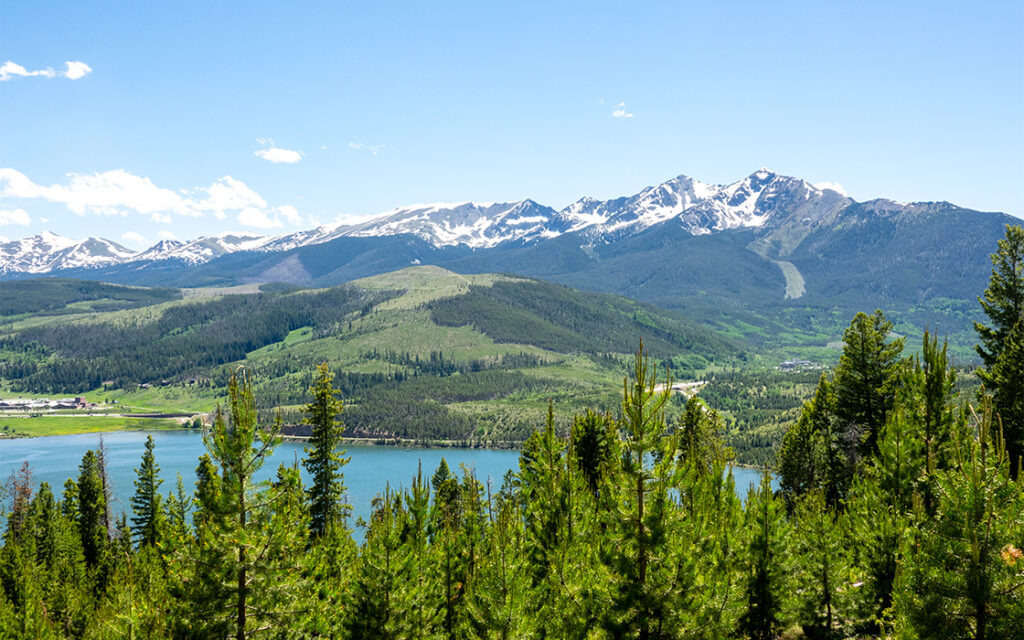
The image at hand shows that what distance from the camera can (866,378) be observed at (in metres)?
49.5

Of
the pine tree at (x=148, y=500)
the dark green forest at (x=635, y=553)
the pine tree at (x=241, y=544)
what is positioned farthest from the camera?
the pine tree at (x=148, y=500)

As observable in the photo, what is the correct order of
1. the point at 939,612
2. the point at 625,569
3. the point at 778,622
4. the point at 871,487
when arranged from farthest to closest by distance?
the point at 871,487
the point at 778,622
the point at 625,569
the point at 939,612

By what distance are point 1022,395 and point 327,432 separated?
155 ft

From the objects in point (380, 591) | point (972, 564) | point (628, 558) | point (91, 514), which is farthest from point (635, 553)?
point (91, 514)

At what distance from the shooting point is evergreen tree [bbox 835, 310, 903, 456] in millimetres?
48594

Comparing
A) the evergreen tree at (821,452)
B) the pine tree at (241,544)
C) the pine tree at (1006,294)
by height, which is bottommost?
the evergreen tree at (821,452)

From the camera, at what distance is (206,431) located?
22016mm

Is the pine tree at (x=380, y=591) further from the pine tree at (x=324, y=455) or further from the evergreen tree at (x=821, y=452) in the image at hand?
the evergreen tree at (x=821, y=452)

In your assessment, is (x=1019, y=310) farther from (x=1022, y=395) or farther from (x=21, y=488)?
(x=21, y=488)

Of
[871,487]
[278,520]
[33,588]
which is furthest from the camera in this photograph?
[33,588]

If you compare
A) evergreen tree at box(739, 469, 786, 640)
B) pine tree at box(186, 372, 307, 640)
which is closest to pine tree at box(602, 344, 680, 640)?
evergreen tree at box(739, 469, 786, 640)

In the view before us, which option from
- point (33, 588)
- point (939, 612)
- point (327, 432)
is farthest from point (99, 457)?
point (939, 612)

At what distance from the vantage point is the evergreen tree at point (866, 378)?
4859 centimetres

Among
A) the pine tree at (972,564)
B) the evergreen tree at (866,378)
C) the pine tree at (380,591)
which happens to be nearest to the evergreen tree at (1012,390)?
the evergreen tree at (866,378)
